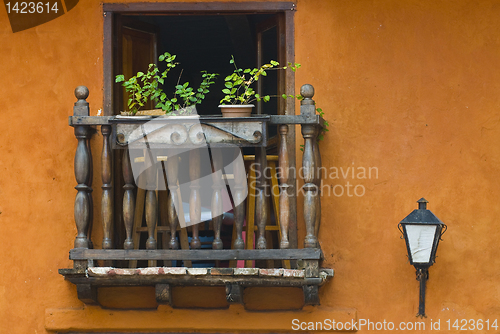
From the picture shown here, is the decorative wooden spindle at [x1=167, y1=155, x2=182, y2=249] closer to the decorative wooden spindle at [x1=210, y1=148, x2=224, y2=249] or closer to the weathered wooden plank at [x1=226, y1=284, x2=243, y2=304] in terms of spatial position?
the decorative wooden spindle at [x1=210, y1=148, x2=224, y2=249]

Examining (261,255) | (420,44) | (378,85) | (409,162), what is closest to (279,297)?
(261,255)

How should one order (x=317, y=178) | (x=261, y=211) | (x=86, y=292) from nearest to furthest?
(x=261, y=211), (x=86, y=292), (x=317, y=178)

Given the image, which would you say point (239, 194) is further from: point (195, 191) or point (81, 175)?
point (81, 175)

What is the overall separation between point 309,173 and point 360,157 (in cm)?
51

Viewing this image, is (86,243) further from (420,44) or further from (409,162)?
(420,44)

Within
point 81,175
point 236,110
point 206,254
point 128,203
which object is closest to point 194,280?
point 206,254

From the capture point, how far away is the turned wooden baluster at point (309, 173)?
142 inches

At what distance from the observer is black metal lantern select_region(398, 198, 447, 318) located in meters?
3.54

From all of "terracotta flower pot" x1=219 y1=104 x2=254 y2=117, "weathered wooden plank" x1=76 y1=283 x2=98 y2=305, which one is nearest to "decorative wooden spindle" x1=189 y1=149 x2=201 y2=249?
"terracotta flower pot" x1=219 y1=104 x2=254 y2=117

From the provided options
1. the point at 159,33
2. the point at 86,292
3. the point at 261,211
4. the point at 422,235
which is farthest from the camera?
the point at 159,33

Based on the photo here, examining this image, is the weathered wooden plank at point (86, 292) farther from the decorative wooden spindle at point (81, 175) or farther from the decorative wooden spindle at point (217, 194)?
the decorative wooden spindle at point (217, 194)

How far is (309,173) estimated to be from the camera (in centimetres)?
360

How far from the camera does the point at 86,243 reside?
369 centimetres

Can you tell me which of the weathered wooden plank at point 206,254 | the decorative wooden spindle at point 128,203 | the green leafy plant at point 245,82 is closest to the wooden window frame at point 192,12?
the green leafy plant at point 245,82
